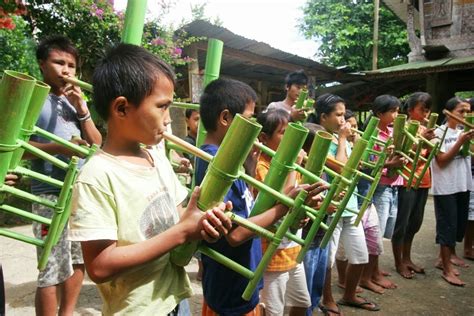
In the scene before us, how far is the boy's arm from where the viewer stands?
113 cm

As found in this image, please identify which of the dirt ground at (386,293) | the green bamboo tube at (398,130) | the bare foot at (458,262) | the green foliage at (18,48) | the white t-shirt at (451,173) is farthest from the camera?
the green foliage at (18,48)

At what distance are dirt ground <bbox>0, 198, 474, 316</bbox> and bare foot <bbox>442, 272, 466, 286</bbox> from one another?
0.16ft

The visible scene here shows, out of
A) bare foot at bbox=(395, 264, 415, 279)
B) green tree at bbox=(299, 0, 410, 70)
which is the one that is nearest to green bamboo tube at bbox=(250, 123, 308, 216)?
bare foot at bbox=(395, 264, 415, 279)

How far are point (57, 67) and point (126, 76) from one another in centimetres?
141

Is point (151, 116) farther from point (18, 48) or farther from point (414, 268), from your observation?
point (18, 48)

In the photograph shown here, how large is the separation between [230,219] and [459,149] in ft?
12.5

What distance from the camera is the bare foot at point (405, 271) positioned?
13.5 feet

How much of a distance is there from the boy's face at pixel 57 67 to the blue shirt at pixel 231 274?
1.21 metres

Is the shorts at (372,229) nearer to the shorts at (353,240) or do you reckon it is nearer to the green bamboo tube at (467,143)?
the shorts at (353,240)

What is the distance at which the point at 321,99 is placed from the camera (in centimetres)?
321

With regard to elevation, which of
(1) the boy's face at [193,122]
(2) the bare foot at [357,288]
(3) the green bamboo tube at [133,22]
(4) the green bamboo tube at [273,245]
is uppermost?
(3) the green bamboo tube at [133,22]

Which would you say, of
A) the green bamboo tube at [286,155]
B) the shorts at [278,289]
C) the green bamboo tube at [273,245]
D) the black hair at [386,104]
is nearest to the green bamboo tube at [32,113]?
the green bamboo tube at [286,155]

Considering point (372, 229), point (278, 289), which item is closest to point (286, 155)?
point (278, 289)

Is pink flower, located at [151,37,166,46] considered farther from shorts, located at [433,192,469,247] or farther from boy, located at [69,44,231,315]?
boy, located at [69,44,231,315]
